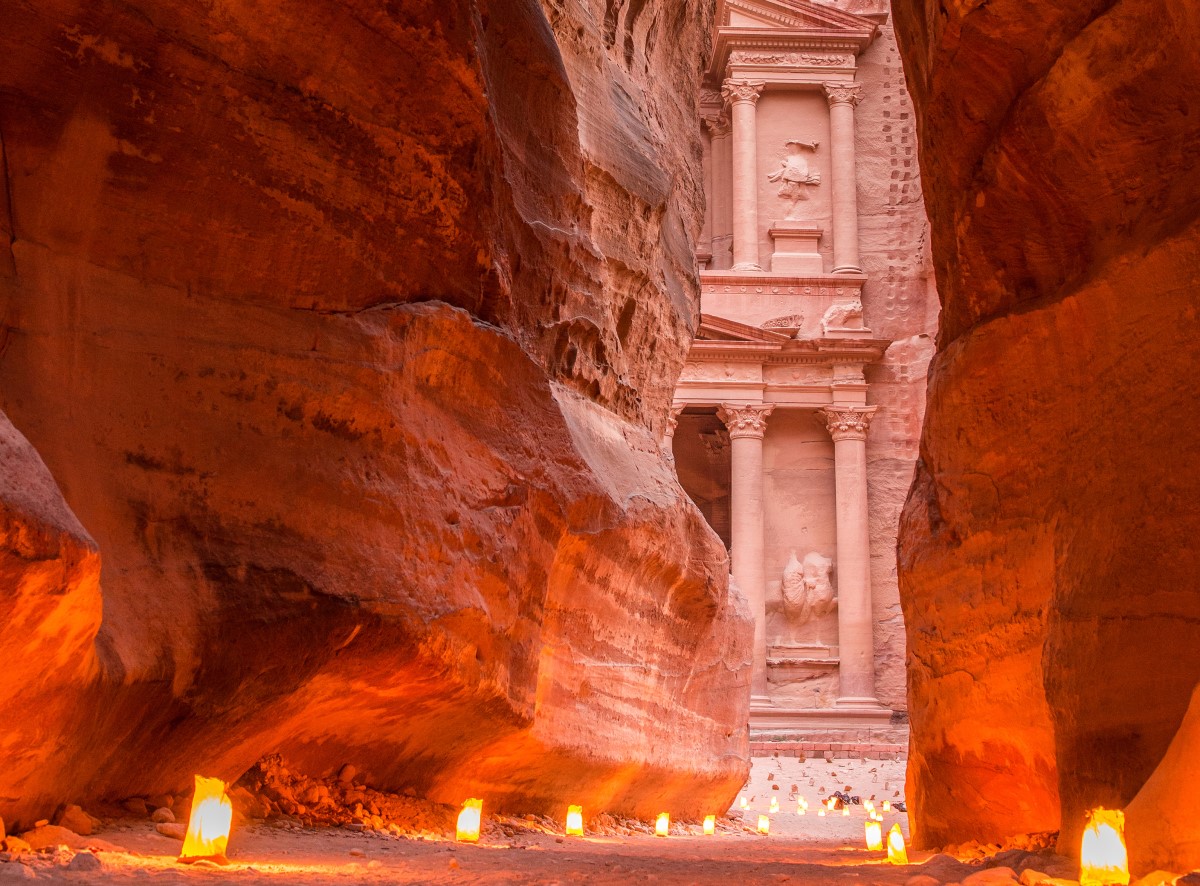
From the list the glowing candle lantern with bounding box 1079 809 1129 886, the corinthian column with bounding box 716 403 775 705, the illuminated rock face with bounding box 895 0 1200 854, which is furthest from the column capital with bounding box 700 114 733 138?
the glowing candle lantern with bounding box 1079 809 1129 886

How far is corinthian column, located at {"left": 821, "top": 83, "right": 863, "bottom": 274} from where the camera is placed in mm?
28922

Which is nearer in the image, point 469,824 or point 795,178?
point 469,824

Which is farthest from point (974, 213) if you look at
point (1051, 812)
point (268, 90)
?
point (268, 90)

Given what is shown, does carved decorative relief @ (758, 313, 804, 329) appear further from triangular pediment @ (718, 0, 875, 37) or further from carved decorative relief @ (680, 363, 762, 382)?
triangular pediment @ (718, 0, 875, 37)

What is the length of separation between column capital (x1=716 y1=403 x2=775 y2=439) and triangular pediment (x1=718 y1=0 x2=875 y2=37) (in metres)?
9.72

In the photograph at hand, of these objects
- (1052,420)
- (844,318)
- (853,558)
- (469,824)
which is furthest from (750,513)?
(469,824)

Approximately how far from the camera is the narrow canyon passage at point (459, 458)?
177 inches

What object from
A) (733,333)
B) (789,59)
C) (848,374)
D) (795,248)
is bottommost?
(848,374)

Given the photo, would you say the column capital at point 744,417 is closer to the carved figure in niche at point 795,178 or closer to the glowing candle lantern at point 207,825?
the carved figure in niche at point 795,178

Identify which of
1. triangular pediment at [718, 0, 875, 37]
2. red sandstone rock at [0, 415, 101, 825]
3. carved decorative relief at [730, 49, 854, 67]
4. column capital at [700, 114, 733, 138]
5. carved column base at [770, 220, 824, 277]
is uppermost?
triangular pediment at [718, 0, 875, 37]

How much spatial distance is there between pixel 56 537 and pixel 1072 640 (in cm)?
401

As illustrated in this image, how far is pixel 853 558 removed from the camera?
26.8 meters

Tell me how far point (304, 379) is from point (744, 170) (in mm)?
25323

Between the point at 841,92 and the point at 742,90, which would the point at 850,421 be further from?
the point at 742,90
